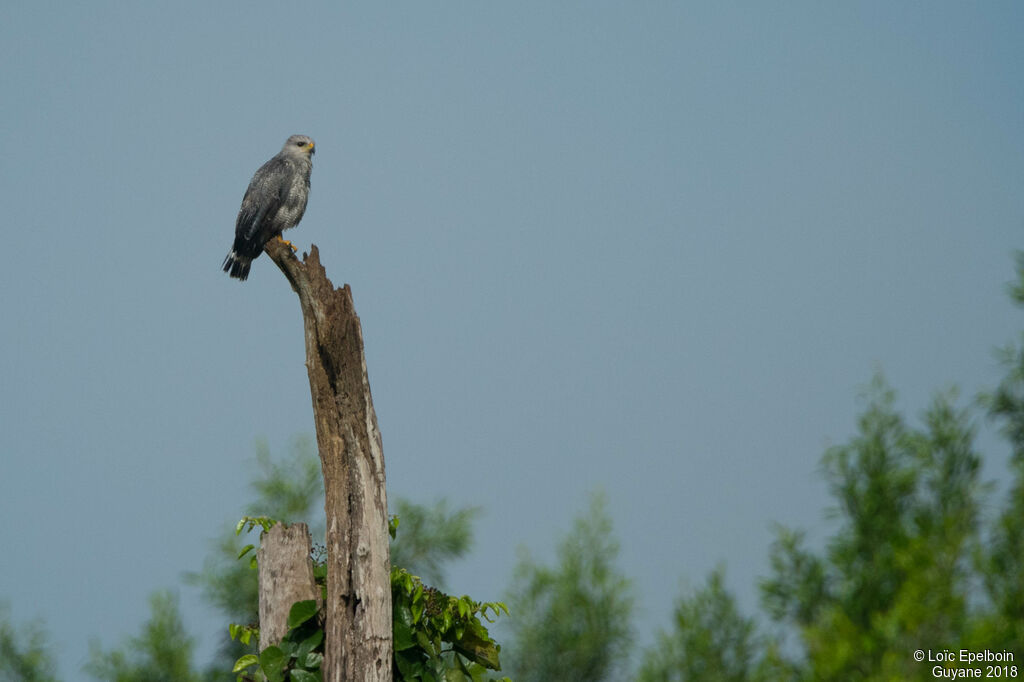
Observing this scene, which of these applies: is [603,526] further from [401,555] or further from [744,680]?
[744,680]

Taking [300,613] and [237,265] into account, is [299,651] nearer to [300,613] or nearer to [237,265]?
[300,613]

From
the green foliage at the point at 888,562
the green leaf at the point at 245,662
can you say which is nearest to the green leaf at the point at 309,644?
the green leaf at the point at 245,662

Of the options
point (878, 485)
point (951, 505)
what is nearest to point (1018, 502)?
point (951, 505)

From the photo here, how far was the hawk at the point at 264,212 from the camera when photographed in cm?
936

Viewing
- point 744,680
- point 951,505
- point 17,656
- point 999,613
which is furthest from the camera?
point 17,656

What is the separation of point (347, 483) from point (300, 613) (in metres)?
0.87

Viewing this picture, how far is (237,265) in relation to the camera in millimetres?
9422

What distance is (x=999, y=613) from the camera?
4500 mm

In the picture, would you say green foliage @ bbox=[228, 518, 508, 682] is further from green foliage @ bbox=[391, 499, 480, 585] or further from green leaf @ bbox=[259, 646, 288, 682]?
green foliage @ bbox=[391, 499, 480, 585]

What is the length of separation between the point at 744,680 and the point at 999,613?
2.30m

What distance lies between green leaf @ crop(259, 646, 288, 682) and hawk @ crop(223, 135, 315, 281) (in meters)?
4.09

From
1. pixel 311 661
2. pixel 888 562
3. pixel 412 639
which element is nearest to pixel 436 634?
pixel 412 639

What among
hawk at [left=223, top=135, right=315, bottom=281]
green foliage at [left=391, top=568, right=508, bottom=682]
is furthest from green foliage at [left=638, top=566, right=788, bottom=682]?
hawk at [left=223, top=135, right=315, bottom=281]

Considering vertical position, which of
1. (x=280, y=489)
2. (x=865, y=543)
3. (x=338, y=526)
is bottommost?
(x=865, y=543)
